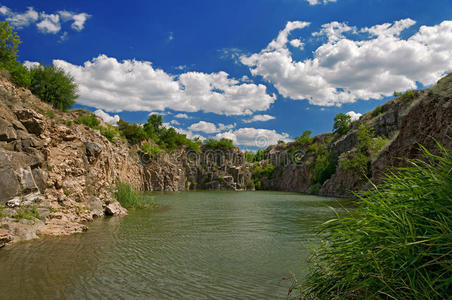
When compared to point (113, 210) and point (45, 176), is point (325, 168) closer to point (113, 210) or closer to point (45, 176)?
point (113, 210)

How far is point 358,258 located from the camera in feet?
10.9

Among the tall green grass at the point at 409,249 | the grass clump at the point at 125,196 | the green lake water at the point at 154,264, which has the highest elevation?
the tall green grass at the point at 409,249

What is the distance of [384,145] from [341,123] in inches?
1714

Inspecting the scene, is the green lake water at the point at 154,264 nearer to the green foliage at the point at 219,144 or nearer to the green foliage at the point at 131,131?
the green foliage at the point at 131,131

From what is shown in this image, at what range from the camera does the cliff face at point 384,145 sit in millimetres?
16906

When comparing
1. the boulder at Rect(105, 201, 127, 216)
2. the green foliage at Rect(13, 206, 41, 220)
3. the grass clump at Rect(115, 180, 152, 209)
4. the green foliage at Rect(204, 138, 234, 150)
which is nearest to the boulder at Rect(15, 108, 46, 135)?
the green foliage at Rect(13, 206, 41, 220)

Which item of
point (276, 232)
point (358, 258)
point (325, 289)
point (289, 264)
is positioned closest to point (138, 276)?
point (289, 264)

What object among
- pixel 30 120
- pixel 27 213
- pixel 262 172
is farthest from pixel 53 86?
pixel 262 172

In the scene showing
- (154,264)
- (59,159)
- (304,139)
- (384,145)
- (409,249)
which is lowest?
(154,264)

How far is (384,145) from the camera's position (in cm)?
2777

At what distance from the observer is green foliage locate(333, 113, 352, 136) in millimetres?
66875

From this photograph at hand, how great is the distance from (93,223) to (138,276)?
26.6ft

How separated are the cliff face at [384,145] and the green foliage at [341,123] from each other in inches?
85.5

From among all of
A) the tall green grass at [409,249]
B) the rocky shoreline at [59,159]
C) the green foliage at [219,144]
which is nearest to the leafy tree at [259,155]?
the green foliage at [219,144]
